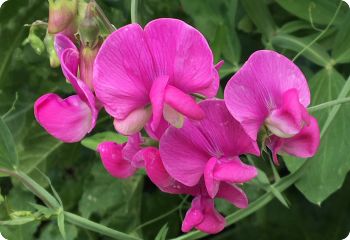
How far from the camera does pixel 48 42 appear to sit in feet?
3.23

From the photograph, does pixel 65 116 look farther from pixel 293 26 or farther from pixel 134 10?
pixel 293 26

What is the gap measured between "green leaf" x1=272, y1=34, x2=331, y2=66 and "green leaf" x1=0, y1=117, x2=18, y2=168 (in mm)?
519

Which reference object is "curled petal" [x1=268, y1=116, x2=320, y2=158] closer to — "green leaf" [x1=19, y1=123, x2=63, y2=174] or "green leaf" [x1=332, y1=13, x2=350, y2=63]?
"green leaf" [x1=332, y1=13, x2=350, y2=63]

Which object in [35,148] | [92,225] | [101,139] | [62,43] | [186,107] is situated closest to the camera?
[186,107]

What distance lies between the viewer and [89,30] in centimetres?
89

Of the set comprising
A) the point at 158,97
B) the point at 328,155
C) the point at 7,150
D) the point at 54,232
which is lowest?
the point at 54,232

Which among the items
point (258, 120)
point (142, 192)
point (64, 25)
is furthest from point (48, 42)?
point (142, 192)

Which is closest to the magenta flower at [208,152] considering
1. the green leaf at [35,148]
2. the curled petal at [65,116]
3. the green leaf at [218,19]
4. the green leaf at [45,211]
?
the curled petal at [65,116]

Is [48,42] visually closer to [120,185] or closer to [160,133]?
[160,133]

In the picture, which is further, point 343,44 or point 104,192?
point 104,192

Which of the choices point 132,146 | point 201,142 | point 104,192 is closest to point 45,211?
point 132,146

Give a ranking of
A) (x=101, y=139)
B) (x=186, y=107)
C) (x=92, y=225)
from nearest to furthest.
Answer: (x=186, y=107) < (x=92, y=225) < (x=101, y=139)

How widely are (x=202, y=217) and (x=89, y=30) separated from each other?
0.28 meters

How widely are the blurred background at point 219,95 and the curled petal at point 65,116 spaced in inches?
11.6
